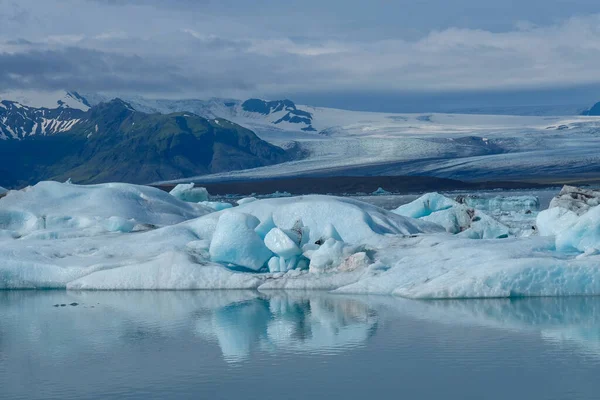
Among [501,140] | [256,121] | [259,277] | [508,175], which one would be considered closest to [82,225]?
[259,277]

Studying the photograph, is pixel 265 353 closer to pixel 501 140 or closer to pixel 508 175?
pixel 508 175

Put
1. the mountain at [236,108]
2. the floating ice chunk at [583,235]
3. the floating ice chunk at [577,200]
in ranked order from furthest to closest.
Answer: the mountain at [236,108]
the floating ice chunk at [577,200]
the floating ice chunk at [583,235]

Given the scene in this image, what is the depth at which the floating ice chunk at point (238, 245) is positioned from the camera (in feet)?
60.4

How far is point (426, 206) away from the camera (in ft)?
89.2

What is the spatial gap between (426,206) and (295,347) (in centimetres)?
1462

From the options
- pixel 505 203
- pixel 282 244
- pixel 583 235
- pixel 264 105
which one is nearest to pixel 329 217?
pixel 282 244

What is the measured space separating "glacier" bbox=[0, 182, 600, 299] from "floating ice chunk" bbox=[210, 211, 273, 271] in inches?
1.0

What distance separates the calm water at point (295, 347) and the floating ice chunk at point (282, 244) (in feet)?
3.03

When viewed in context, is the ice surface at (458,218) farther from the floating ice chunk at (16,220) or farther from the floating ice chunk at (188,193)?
the floating ice chunk at (16,220)

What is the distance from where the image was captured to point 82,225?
2278 cm

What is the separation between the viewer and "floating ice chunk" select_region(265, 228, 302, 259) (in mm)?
18062

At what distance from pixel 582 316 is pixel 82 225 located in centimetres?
1260

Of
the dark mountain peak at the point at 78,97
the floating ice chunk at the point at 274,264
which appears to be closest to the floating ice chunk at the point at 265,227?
the floating ice chunk at the point at 274,264

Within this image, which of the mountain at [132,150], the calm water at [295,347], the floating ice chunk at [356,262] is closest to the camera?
the calm water at [295,347]
